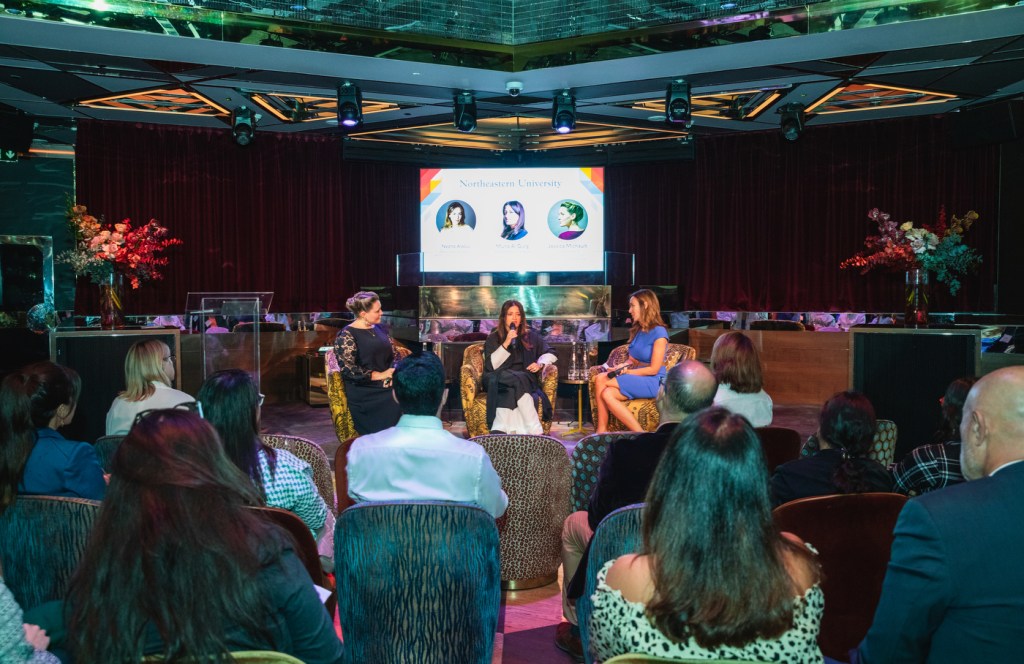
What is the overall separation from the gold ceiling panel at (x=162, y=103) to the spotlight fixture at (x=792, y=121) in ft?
19.0

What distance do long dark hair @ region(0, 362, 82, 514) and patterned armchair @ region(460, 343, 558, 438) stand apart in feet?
11.9

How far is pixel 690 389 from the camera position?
2.82 meters

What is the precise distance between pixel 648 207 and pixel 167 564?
961cm

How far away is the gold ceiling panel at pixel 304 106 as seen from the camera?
7926 mm

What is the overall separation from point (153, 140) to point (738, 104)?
6.63 m

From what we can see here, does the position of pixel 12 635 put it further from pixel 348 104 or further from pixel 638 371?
pixel 348 104

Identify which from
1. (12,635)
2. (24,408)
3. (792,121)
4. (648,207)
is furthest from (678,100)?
(12,635)

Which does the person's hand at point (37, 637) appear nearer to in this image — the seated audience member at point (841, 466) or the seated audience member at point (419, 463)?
the seated audience member at point (419, 463)

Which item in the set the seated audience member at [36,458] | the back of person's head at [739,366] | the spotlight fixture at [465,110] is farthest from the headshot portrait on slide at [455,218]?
the seated audience member at [36,458]

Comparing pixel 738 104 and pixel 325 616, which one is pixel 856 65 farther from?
pixel 325 616

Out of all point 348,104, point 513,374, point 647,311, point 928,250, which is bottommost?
point 513,374

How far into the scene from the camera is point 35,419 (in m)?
2.81

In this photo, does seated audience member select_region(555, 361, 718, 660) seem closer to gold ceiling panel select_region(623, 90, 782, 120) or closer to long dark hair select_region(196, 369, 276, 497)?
long dark hair select_region(196, 369, 276, 497)

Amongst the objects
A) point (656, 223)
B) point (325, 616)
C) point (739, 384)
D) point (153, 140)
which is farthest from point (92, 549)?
point (656, 223)
